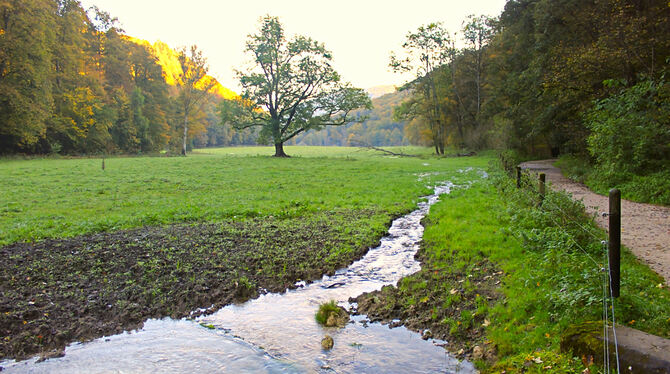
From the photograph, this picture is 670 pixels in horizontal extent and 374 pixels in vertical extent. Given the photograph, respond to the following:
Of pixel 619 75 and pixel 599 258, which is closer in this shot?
→ pixel 599 258

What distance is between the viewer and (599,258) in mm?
7551

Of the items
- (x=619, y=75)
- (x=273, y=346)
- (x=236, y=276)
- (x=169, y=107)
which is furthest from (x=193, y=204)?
(x=169, y=107)

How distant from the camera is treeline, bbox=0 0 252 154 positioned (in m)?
38.9

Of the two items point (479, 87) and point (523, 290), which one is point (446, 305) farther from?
point (479, 87)

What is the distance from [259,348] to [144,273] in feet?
12.9

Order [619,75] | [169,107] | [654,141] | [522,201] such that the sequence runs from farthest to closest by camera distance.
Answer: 1. [169,107]
2. [619,75]
3. [654,141]
4. [522,201]

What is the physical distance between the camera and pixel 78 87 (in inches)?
1917

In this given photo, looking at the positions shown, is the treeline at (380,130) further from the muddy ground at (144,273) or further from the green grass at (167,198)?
the muddy ground at (144,273)

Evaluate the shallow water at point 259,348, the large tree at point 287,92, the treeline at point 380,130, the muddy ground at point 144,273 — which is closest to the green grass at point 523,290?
the shallow water at point 259,348

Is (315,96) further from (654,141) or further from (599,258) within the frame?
(599,258)

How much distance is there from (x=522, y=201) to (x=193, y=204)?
12.4m

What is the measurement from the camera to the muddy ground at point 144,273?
20.7 ft

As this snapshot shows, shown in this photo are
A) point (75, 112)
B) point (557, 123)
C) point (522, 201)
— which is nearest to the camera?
point (522, 201)

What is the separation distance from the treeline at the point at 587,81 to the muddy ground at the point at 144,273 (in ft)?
39.7
